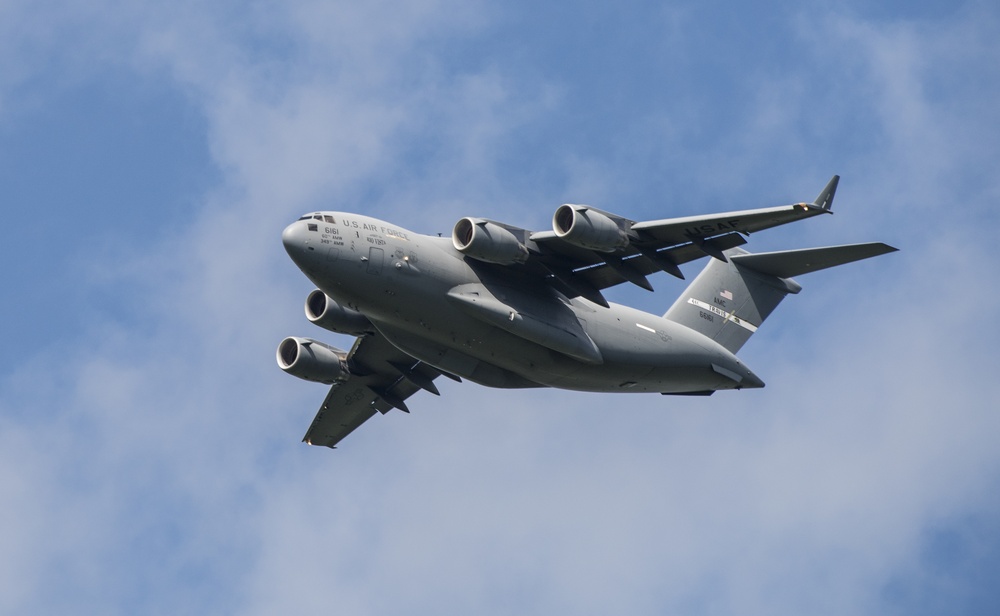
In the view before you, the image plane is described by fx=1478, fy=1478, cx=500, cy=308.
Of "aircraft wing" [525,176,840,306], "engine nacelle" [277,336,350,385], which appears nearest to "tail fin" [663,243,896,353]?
"aircraft wing" [525,176,840,306]

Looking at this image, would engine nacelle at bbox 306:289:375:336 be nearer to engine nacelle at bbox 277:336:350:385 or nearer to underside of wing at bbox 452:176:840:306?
engine nacelle at bbox 277:336:350:385

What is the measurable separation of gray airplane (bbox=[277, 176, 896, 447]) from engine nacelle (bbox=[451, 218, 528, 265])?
0.9 inches

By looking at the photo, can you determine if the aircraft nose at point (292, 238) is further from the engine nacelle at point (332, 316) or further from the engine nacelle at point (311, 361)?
the engine nacelle at point (311, 361)

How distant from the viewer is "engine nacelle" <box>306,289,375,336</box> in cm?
2505

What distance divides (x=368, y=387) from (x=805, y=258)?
8.52 m

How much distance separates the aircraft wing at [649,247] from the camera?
2208 cm

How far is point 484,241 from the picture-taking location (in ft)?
73.9

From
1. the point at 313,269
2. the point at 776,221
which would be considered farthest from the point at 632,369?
the point at 313,269

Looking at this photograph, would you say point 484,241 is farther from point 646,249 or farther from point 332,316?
point 332,316

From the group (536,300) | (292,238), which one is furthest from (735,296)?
(292,238)

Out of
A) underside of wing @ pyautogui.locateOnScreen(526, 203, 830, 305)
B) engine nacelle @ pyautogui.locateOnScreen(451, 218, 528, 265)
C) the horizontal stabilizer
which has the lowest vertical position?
engine nacelle @ pyautogui.locateOnScreen(451, 218, 528, 265)

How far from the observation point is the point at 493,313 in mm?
22953

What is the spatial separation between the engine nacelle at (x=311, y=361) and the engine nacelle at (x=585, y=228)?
256 inches

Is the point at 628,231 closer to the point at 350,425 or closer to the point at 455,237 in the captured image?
the point at 455,237
